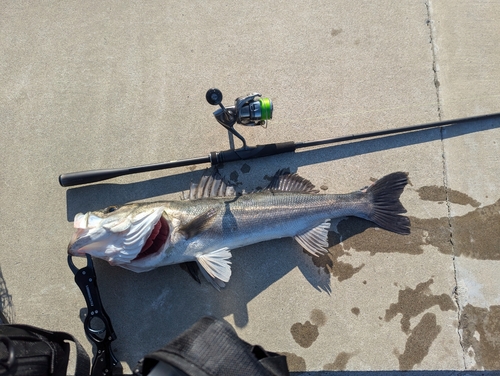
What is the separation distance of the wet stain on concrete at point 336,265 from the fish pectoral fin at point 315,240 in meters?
0.12

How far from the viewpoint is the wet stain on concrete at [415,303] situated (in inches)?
114

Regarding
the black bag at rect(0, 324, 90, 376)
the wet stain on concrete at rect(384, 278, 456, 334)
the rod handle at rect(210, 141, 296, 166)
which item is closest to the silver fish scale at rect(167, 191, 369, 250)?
the rod handle at rect(210, 141, 296, 166)

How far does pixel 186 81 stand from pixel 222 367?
2483 mm

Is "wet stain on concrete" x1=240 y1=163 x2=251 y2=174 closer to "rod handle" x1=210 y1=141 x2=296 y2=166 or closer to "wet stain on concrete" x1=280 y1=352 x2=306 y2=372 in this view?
"rod handle" x1=210 y1=141 x2=296 y2=166

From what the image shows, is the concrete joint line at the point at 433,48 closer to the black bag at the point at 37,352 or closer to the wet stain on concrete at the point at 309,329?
the wet stain on concrete at the point at 309,329

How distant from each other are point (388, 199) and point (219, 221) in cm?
143

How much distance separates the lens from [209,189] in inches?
115

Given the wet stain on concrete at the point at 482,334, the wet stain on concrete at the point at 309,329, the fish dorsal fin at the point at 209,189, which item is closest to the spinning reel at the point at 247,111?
the fish dorsal fin at the point at 209,189

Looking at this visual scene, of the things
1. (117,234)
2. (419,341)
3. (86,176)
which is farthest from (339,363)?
(86,176)

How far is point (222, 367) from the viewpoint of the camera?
78.3 inches

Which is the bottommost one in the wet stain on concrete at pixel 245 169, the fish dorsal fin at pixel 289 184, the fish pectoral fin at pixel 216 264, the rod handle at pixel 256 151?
the fish pectoral fin at pixel 216 264

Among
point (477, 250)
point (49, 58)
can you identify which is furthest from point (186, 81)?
point (477, 250)

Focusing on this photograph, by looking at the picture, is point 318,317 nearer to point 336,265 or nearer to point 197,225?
point 336,265

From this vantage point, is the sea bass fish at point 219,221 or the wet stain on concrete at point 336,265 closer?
Result: the sea bass fish at point 219,221
